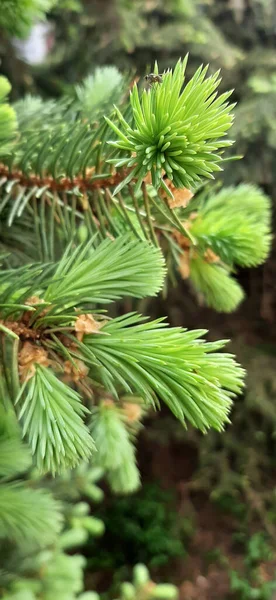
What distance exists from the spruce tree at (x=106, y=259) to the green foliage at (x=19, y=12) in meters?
0.08

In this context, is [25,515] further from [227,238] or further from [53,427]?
[227,238]

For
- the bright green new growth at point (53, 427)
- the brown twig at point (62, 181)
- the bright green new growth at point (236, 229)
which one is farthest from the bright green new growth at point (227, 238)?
the bright green new growth at point (53, 427)

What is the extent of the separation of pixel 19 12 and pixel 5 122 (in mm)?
154

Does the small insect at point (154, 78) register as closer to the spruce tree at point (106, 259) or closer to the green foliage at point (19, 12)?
the spruce tree at point (106, 259)

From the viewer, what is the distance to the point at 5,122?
1.33 feet

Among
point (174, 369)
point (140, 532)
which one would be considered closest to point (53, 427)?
point (174, 369)

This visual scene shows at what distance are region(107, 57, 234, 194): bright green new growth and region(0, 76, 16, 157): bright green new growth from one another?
0.53 feet

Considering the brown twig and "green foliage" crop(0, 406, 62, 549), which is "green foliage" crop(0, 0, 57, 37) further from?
"green foliage" crop(0, 406, 62, 549)

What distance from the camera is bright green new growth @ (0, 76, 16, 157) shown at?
1.32 feet

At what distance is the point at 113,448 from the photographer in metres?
0.53

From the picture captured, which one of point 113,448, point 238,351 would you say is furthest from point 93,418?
point 238,351

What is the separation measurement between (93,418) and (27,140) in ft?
1.05

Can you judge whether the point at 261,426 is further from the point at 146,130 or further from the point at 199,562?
the point at 146,130

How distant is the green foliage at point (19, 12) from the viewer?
18.3 inches
